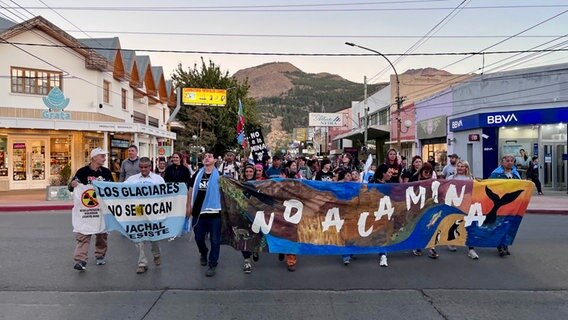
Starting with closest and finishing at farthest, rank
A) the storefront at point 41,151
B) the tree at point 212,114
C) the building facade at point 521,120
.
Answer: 1. the building facade at point 521,120
2. the storefront at point 41,151
3. the tree at point 212,114

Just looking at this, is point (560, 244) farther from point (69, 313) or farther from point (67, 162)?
point (67, 162)

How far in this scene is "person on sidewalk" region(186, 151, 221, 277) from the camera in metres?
6.66

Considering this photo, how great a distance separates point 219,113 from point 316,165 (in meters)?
31.8

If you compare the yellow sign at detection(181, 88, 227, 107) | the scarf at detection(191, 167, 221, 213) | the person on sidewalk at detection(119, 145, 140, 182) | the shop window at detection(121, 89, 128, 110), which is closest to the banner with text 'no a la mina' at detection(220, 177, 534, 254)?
the scarf at detection(191, 167, 221, 213)

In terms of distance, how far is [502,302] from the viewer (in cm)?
536

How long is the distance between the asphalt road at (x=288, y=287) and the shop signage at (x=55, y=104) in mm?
16066

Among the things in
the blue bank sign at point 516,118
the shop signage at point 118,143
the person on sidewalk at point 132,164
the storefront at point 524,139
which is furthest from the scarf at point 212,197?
the shop signage at point 118,143

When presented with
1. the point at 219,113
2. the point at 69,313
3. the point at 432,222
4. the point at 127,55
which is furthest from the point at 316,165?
the point at 219,113

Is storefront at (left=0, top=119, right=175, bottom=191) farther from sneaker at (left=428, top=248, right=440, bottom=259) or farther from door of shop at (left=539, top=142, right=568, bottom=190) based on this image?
door of shop at (left=539, top=142, right=568, bottom=190)

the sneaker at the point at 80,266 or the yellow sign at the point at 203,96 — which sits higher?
the yellow sign at the point at 203,96

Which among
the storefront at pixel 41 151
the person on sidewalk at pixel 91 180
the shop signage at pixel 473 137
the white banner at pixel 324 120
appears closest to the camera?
the person on sidewalk at pixel 91 180

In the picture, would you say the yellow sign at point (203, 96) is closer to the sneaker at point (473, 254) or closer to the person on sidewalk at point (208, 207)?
the person on sidewalk at point (208, 207)

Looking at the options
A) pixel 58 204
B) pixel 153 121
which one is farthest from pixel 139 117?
pixel 58 204

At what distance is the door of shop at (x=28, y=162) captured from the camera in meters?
23.2
